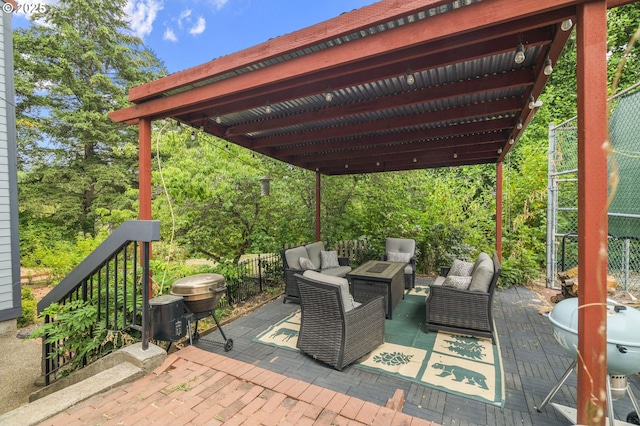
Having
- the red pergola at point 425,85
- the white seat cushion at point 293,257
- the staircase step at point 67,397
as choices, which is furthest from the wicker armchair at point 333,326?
the white seat cushion at point 293,257

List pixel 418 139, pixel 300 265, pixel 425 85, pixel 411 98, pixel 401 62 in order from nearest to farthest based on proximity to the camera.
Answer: pixel 401 62 → pixel 425 85 → pixel 411 98 → pixel 418 139 → pixel 300 265

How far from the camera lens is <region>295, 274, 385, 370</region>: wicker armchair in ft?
9.55

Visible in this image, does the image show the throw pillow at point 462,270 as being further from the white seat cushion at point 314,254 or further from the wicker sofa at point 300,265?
the white seat cushion at point 314,254

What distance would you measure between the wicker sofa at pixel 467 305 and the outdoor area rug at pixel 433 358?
145 millimetres

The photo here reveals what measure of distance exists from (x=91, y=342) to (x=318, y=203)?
5282 mm

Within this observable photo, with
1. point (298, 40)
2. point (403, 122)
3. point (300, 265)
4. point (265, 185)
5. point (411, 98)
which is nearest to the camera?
point (298, 40)

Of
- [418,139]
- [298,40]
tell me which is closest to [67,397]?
[298,40]

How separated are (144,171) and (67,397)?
232 cm

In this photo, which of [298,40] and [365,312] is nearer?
[298,40]

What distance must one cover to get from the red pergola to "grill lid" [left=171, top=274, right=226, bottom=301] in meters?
1.07

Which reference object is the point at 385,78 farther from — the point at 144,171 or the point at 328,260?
the point at 328,260

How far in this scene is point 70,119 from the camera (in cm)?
1039

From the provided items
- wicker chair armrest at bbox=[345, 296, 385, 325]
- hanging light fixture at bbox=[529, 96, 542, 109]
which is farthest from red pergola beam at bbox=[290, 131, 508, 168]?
wicker chair armrest at bbox=[345, 296, 385, 325]

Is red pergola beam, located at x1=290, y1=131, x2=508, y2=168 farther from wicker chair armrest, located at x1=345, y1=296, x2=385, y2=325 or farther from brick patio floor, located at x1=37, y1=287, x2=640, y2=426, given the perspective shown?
brick patio floor, located at x1=37, y1=287, x2=640, y2=426
